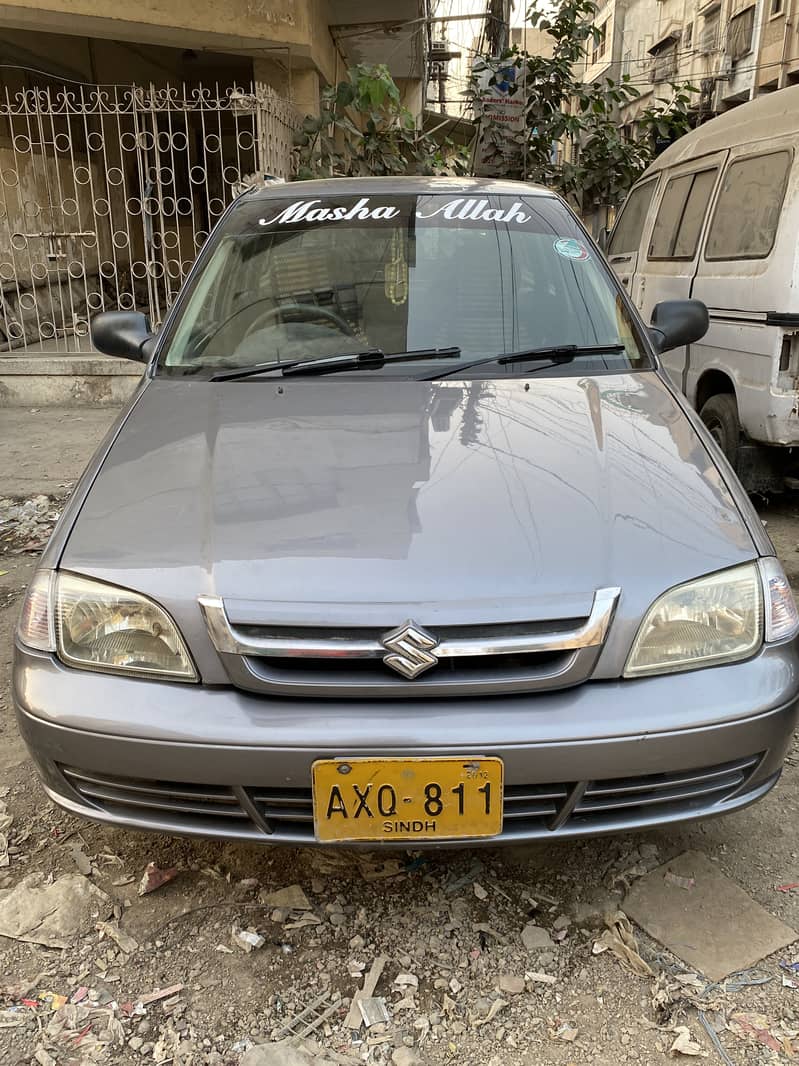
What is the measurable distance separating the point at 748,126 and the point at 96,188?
8313 mm

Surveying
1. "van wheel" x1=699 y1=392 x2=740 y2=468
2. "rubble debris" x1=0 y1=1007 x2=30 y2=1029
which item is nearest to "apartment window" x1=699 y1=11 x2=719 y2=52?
"van wheel" x1=699 y1=392 x2=740 y2=468

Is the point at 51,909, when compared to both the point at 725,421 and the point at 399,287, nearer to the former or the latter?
the point at 399,287

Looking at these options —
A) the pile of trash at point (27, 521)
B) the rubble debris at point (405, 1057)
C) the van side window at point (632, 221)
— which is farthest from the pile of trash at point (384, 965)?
the van side window at point (632, 221)

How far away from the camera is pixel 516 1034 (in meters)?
1.63

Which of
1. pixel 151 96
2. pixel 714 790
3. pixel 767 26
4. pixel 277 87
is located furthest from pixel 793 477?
pixel 767 26

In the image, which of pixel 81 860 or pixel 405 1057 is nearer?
pixel 405 1057

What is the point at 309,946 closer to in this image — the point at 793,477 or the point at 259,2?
the point at 793,477

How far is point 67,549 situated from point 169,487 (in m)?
0.27

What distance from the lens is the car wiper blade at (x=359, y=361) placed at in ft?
8.01

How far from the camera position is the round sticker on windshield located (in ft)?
9.29

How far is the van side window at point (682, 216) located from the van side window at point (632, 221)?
313mm

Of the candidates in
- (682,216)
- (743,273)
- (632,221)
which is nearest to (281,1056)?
(743,273)

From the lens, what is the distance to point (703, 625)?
1.67 metres

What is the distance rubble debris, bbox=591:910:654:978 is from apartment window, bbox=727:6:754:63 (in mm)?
24735
